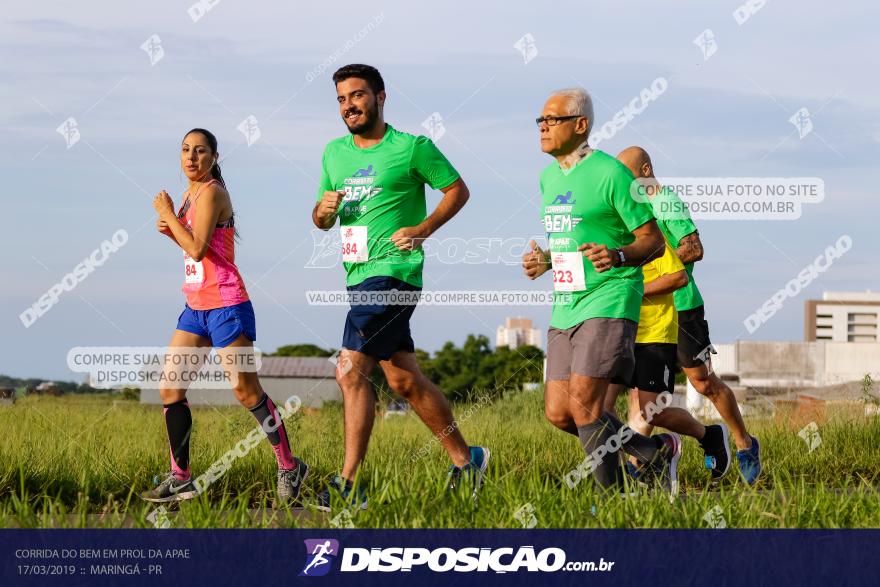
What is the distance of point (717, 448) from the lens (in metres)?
7.96

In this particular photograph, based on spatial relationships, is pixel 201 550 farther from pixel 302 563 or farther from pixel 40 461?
pixel 40 461

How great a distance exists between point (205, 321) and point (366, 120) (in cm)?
148

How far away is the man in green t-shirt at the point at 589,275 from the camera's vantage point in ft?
20.3

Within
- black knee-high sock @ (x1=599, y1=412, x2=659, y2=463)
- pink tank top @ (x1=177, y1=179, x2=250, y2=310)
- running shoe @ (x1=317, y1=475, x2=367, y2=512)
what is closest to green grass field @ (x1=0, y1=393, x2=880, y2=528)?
running shoe @ (x1=317, y1=475, x2=367, y2=512)

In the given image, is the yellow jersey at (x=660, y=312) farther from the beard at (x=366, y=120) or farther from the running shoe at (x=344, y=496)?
the running shoe at (x=344, y=496)

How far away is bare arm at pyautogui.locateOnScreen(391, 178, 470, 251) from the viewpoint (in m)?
6.63

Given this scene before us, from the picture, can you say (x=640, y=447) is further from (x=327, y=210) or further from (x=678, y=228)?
(x=327, y=210)

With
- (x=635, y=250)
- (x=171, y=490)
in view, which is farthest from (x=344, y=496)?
(x=635, y=250)

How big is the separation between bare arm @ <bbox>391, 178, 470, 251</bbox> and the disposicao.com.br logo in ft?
6.89

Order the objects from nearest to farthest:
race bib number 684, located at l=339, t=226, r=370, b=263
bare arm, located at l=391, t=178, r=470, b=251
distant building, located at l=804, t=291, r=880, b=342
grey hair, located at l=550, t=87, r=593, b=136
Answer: grey hair, located at l=550, t=87, r=593, b=136
bare arm, located at l=391, t=178, r=470, b=251
race bib number 684, located at l=339, t=226, r=370, b=263
distant building, located at l=804, t=291, r=880, b=342

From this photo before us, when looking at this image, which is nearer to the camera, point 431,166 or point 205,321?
point 431,166

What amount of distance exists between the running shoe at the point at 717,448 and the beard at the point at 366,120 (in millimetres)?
3006

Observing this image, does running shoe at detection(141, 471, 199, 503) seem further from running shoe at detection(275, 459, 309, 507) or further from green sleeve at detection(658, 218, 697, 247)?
green sleeve at detection(658, 218, 697, 247)

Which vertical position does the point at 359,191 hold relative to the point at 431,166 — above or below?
below
